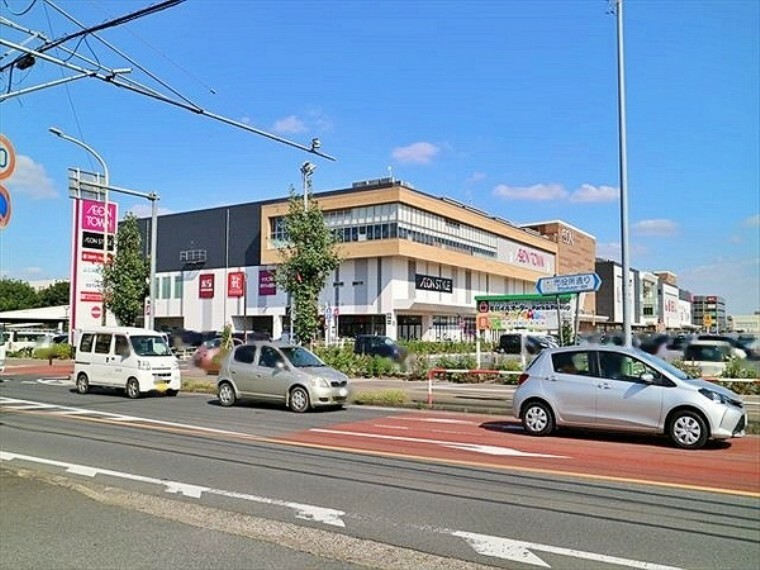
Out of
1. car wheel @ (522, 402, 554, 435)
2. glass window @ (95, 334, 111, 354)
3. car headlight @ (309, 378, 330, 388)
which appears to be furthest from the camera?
glass window @ (95, 334, 111, 354)

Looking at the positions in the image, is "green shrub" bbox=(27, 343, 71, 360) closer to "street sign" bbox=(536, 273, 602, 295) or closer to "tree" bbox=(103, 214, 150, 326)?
"tree" bbox=(103, 214, 150, 326)

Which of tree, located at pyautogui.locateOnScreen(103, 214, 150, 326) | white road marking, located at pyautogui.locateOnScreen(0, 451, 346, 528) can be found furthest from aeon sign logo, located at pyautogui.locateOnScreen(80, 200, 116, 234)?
white road marking, located at pyautogui.locateOnScreen(0, 451, 346, 528)

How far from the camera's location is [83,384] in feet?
71.6

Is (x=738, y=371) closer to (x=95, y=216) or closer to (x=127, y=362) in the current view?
(x=127, y=362)

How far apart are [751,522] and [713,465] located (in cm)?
328

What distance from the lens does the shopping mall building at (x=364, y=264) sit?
6091 cm

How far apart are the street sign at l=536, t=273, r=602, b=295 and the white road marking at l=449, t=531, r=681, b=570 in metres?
17.3

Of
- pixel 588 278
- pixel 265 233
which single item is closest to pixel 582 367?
pixel 588 278

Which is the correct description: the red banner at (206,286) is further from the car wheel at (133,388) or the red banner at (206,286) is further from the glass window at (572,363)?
the glass window at (572,363)

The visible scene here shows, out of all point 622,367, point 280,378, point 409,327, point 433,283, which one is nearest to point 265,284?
point 409,327

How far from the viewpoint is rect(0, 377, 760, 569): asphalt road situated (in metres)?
5.50

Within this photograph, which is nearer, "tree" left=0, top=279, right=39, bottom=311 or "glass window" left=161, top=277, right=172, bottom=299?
"glass window" left=161, top=277, right=172, bottom=299

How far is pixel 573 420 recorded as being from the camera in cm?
1212

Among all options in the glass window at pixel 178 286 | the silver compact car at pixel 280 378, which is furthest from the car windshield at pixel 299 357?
the glass window at pixel 178 286
